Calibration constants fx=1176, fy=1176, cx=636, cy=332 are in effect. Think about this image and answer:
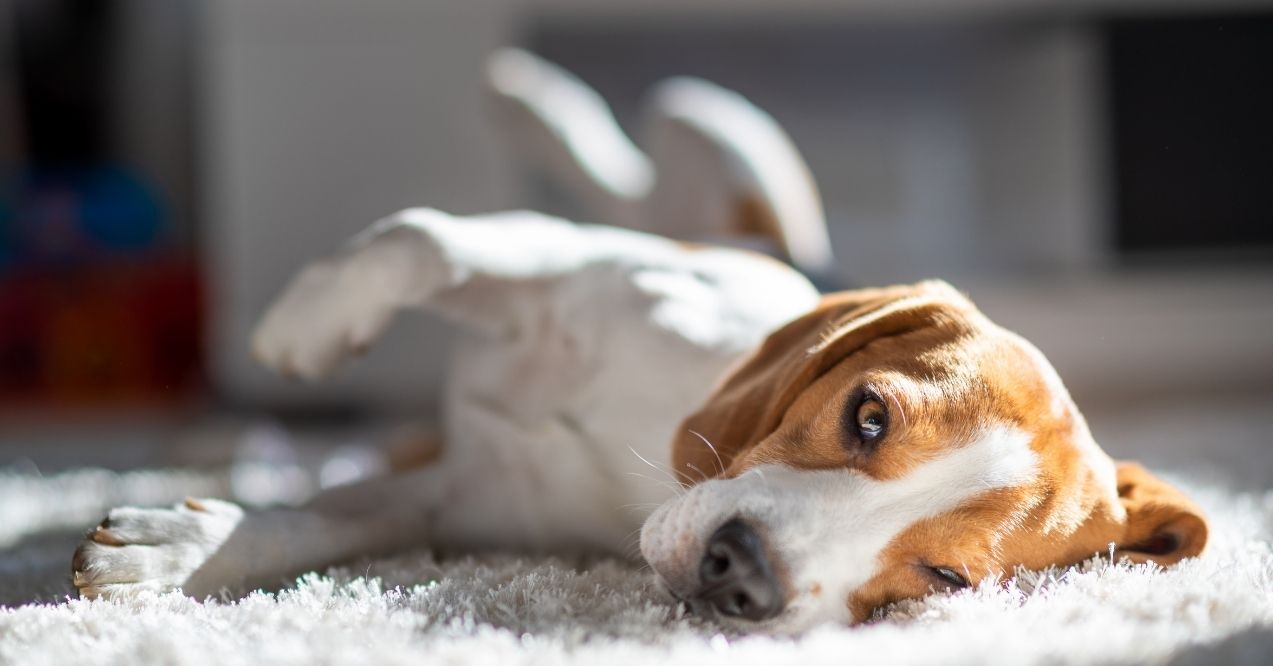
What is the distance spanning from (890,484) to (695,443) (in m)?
0.28

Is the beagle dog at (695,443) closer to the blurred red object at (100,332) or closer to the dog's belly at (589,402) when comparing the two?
the dog's belly at (589,402)

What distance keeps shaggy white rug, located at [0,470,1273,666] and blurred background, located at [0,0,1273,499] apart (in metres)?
2.49

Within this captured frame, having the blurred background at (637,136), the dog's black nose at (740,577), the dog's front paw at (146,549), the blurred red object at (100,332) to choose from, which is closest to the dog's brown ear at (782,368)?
the dog's black nose at (740,577)

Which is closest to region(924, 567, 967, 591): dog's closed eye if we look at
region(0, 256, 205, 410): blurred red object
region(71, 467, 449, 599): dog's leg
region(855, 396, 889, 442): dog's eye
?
region(855, 396, 889, 442): dog's eye

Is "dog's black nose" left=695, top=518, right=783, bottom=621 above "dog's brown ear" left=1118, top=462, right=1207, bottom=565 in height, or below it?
above

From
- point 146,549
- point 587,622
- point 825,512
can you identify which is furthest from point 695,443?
point 146,549

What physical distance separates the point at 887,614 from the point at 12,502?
172 cm

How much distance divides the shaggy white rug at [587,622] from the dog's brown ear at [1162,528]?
0.03m

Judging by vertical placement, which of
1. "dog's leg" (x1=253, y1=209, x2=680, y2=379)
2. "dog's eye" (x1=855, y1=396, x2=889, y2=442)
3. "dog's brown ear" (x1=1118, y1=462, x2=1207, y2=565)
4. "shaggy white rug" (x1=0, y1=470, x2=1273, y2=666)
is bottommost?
"dog's brown ear" (x1=1118, y1=462, x2=1207, y2=565)

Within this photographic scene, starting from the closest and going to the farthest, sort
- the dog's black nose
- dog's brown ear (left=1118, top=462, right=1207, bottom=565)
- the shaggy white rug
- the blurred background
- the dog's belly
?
the shaggy white rug < the dog's black nose < dog's brown ear (left=1118, top=462, right=1207, bottom=565) < the dog's belly < the blurred background

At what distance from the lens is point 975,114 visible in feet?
17.4

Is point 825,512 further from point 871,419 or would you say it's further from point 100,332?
point 100,332

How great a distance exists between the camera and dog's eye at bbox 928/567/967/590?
137cm

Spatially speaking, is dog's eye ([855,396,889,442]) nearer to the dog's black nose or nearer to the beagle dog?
the beagle dog
